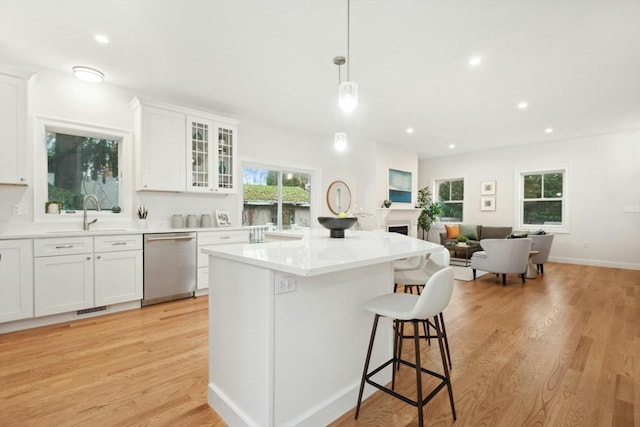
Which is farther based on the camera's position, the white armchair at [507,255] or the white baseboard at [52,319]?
the white armchair at [507,255]

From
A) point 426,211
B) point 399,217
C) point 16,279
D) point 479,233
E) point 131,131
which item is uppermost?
point 131,131

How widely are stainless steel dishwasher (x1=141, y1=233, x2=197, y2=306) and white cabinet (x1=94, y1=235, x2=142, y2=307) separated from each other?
95 millimetres

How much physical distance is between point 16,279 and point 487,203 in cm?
881

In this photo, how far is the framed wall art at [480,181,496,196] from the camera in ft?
25.4

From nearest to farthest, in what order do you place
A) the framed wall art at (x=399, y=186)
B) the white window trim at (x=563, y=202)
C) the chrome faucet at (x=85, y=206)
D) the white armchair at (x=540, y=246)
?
the chrome faucet at (x=85, y=206)
the white armchair at (x=540, y=246)
the white window trim at (x=563, y=202)
the framed wall art at (x=399, y=186)

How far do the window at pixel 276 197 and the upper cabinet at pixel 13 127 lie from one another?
2.79 m

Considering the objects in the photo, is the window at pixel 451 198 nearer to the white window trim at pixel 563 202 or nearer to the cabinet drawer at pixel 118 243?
the white window trim at pixel 563 202

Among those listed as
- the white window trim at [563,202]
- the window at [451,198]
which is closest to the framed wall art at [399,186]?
the window at [451,198]

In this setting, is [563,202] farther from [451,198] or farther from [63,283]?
[63,283]

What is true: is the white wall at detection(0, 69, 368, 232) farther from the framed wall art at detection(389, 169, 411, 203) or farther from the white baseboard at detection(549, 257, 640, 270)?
the white baseboard at detection(549, 257, 640, 270)

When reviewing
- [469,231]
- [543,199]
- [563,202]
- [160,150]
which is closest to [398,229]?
[469,231]

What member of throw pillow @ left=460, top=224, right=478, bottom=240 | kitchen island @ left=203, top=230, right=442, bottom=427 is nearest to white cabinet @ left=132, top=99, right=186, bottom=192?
kitchen island @ left=203, top=230, right=442, bottom=427

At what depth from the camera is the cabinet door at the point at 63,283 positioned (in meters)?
A: 3.01

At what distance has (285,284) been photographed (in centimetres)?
149
